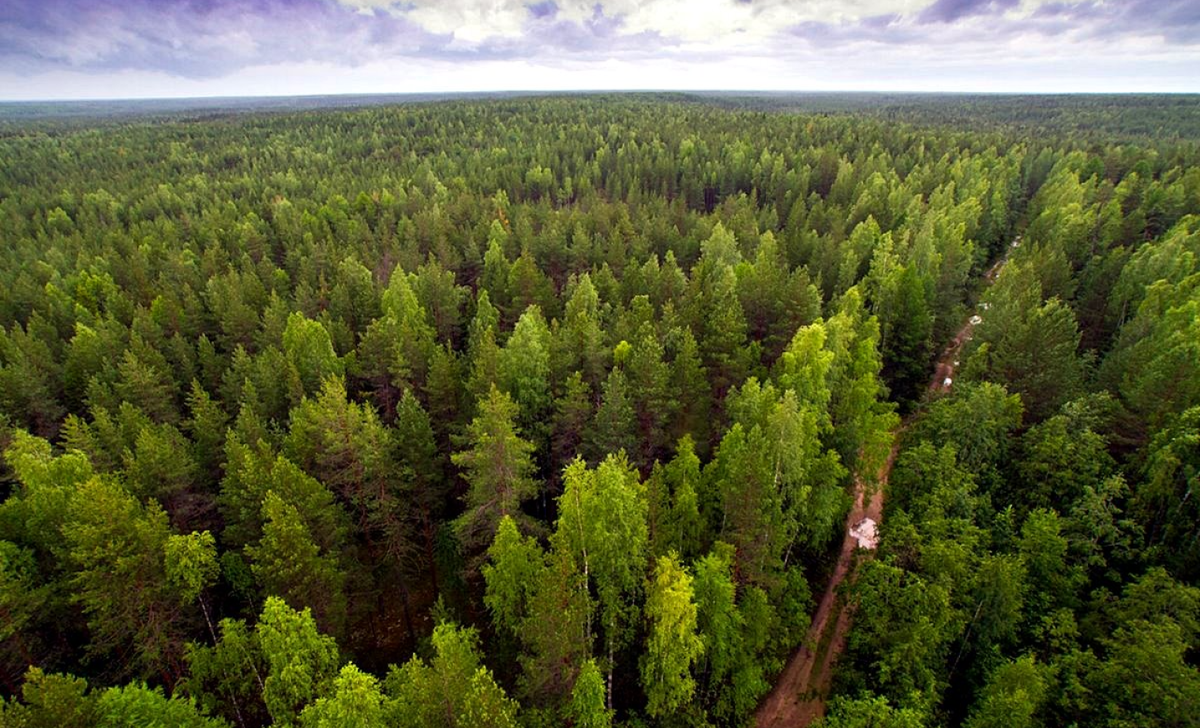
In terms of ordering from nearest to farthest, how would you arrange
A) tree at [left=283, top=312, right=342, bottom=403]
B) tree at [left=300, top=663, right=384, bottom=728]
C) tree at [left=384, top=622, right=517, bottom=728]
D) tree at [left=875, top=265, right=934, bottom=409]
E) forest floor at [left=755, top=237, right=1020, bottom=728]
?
tree at [left=300, top=663, right=384, bottom=728], tree at [left=384, top=622, right=517, bottom=728], forest floor at [left=755, top=237, right=1020, bottom=728], tree at [left=283, top=312, right=342, bottom=403], tree at [left=875, top=265, right=934, bottom=409]

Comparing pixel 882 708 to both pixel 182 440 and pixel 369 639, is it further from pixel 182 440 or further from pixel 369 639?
pixel 182 440

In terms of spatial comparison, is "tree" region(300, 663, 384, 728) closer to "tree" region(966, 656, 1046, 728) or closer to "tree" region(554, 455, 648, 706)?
"tree" region(554, 455, 648, 706)

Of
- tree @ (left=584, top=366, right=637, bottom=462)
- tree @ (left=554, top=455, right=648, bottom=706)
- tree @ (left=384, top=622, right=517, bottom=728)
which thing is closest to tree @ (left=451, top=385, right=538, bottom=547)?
tree @ (left=554, top=455, right=648, bottom=706)

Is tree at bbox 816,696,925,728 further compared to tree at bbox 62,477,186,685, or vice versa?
tree at bbox 62,477,186,685

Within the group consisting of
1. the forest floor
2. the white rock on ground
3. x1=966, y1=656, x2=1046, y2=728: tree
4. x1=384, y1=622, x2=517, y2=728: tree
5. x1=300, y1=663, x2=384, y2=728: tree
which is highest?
x1=300, y1=663, x2=384, y2=728: tree

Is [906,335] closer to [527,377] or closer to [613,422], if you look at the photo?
[613,422]

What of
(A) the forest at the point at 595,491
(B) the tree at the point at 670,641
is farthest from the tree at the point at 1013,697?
(B) the tree at the point at 670,641

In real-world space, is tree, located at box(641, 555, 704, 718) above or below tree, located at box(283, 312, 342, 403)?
below
